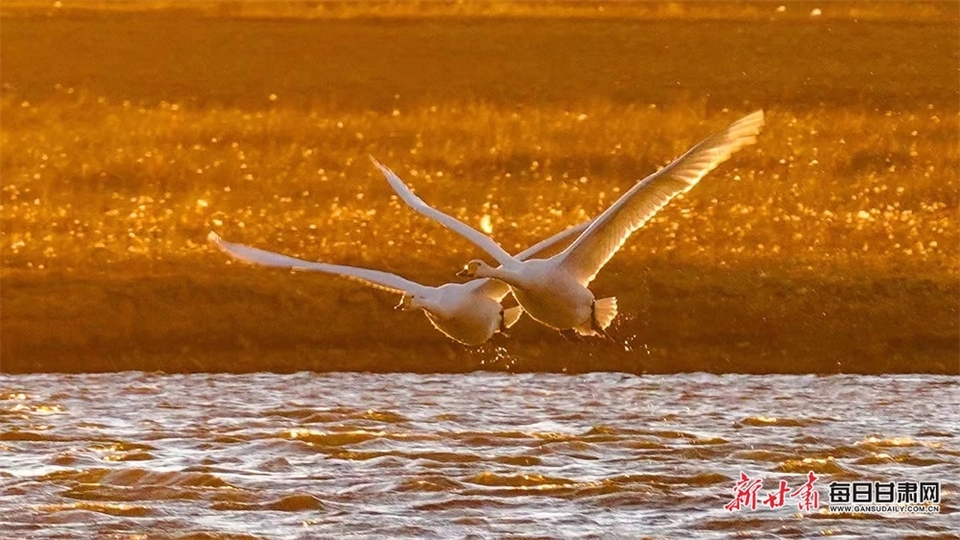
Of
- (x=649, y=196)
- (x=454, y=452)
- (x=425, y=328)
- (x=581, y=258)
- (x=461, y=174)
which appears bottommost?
(x=454, y=452)

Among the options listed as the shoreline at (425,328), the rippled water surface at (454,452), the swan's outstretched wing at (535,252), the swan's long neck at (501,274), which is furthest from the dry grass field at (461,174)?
the swan's long neck at (501,274)

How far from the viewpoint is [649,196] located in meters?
15.1

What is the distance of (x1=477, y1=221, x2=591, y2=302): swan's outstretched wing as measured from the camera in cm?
1573

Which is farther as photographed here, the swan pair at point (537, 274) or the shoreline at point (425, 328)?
the shoreline at point (425, 328)

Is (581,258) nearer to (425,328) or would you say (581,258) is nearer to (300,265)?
(300,265)

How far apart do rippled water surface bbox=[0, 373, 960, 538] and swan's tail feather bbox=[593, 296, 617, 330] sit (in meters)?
1.10

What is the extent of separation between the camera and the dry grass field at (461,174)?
2100 cm

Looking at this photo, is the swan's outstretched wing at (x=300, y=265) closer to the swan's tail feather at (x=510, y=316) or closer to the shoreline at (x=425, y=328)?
the swan's tail feather at (x=510, y=316)

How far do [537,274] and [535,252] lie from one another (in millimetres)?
989

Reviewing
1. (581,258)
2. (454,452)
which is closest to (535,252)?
(581,258)

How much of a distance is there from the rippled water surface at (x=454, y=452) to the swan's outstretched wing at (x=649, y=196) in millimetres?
1571

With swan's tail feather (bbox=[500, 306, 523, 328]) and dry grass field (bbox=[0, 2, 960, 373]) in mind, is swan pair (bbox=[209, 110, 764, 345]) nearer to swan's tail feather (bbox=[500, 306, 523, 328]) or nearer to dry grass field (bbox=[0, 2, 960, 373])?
swan's tail feather (bbox=[500, 306, 523, 328])

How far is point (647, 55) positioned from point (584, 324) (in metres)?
13.1

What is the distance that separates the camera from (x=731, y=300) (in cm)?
2142
